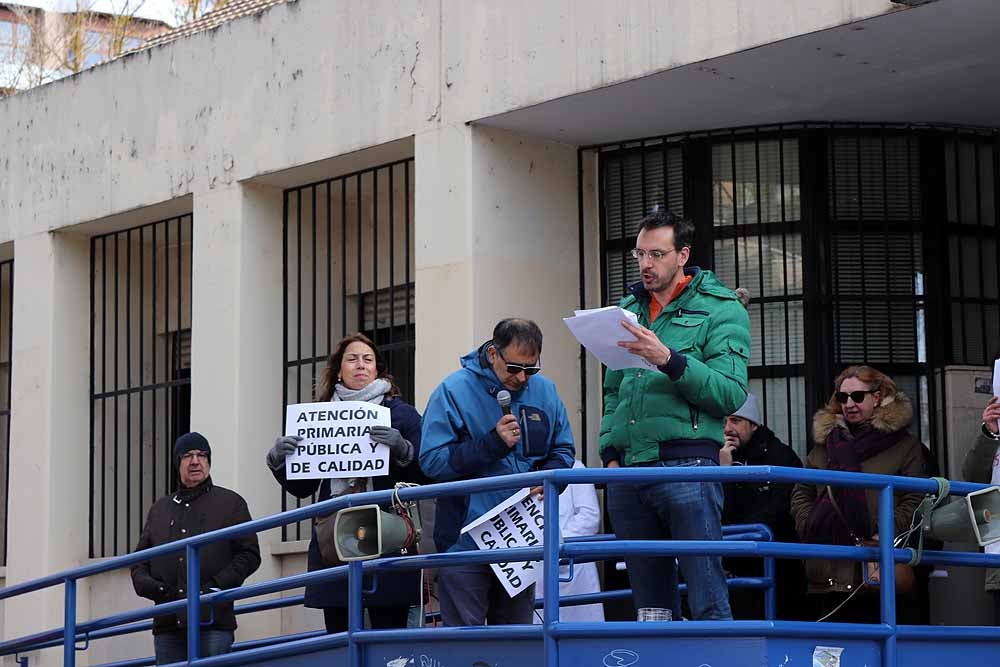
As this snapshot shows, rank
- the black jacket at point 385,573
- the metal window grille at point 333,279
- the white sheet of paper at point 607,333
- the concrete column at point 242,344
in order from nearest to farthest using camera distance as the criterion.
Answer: the white sheet of paper at point 607,333, the black jacket at point 385,573, the concrete column at point 242,344, the metal window grille at point 333,279

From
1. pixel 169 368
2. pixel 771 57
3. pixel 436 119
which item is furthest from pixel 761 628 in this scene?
pixel 169 368

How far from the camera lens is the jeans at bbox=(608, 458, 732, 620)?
21.1ft

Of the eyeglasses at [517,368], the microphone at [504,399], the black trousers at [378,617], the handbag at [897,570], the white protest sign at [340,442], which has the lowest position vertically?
the black trousers at [378,617]

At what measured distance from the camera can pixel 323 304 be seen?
13008 mm

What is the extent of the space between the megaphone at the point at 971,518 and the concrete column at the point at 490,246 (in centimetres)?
452

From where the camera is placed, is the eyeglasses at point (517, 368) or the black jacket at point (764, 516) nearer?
the eyeglasses at point (517, 368)

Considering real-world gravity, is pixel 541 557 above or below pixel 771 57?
below

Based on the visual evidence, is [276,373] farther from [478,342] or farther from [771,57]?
[771,57]

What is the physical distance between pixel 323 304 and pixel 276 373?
669 mm

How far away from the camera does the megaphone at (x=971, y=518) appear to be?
664 centimetres

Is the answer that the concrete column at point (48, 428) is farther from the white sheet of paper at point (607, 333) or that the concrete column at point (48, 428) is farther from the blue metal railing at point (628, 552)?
the white sheet of paper at point (607, 333)

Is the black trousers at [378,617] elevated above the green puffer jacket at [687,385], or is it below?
below

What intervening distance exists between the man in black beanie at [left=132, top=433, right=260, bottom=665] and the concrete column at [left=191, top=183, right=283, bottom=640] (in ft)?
8.87

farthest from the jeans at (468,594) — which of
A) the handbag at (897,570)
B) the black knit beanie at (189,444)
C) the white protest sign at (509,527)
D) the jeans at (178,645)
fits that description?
A: the black knit beanie at (189,444)
